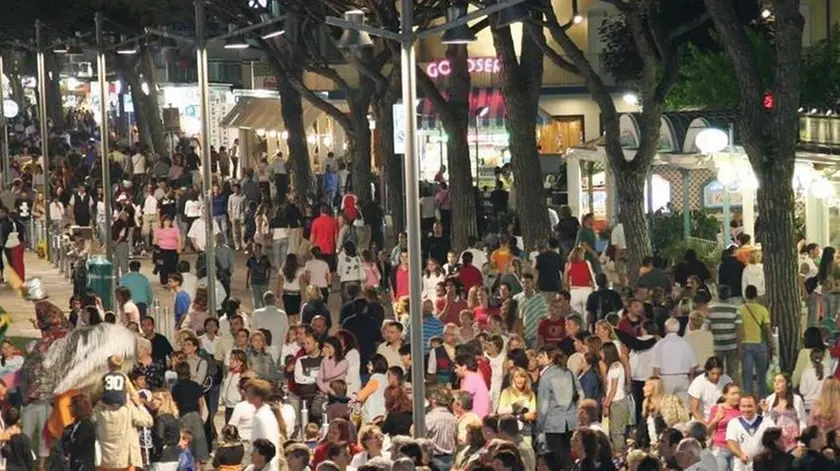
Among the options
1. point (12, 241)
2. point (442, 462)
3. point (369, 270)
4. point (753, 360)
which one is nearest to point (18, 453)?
point (442, 462)

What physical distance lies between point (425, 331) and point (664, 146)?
13813 millimetres

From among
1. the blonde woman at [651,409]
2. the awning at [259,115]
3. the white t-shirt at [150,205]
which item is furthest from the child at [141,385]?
the awning at [259,115]

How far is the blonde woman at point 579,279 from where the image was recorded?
2778 cm

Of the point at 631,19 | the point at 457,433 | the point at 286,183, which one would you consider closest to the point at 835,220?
the point at 631,19

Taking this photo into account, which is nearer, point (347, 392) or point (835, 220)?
point (347, 392)

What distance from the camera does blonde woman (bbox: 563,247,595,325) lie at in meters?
27.8

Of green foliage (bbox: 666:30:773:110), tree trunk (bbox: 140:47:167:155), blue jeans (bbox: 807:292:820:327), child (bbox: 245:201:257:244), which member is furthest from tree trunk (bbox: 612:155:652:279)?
tree trunk (bbox: 140:47:167:155)

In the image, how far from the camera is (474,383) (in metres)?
20.8

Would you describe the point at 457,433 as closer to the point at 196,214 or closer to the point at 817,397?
the point at 817,397

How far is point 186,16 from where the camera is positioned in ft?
229

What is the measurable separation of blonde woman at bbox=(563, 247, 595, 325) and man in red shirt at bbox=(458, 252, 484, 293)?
1.49 m

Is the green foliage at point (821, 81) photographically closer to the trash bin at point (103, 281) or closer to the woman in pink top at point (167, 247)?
the woman in pink top at point (167, 247)

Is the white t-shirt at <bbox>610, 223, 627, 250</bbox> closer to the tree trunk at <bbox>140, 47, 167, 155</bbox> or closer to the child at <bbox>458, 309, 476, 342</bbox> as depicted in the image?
the child at <bbox>458, 309, 476, 342</bbox>

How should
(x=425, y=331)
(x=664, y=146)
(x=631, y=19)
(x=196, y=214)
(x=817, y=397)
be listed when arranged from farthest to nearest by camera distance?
(x=196, y=214) → (x=664, y=146) → (x=631, y=19) → (x=425, y=331) → (x=817, y=397)
